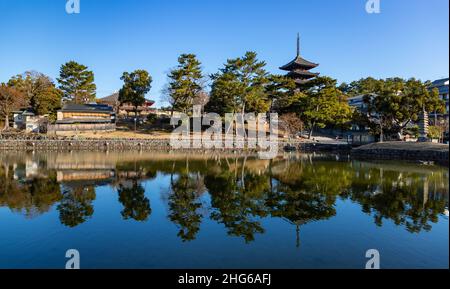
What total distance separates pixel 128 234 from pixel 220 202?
4.56m

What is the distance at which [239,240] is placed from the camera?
28.2 ft

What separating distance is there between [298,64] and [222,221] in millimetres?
46425

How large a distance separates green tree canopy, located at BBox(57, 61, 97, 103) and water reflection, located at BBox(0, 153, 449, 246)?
3514 cm

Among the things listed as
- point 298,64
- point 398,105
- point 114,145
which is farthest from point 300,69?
point 114,145

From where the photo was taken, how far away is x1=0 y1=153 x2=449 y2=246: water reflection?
10.7 m

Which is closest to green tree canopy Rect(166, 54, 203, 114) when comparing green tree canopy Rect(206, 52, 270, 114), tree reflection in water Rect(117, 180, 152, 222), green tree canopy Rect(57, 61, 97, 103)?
green tree canopy Rect(206, 52, 270, 114)

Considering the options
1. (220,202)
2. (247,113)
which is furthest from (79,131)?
(220,202)

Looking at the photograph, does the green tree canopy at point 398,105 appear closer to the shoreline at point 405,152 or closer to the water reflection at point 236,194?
the shoreline at point 405,152

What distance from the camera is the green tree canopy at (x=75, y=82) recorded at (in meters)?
53.2

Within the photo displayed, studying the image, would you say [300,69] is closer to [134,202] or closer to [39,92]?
[39,92]

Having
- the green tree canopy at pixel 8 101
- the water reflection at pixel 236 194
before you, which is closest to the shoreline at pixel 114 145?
the green tree canopy at pixel 8 101

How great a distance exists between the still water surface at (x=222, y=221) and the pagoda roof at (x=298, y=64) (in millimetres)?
36730

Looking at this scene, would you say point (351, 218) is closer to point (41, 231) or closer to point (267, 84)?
point (41, 231)

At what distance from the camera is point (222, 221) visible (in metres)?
10.3
